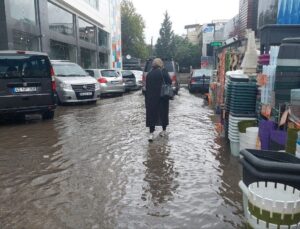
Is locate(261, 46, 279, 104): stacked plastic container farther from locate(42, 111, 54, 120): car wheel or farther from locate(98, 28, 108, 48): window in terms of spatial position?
locate(98, 28, 108, 48): window

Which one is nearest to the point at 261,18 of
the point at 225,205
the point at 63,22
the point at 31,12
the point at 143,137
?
the point at 143,137

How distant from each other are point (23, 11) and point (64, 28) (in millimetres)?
7263

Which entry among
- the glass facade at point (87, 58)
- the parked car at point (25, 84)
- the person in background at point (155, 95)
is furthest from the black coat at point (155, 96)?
the glass facade at point (87, 58)

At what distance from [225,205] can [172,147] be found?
2677 mm

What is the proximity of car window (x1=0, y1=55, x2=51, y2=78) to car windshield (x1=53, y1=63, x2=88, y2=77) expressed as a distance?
4.44 metres

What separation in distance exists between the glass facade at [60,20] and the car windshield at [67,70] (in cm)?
769

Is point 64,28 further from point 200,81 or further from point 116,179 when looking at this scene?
point 116,179

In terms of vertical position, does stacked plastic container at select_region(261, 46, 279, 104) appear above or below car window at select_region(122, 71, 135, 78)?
above

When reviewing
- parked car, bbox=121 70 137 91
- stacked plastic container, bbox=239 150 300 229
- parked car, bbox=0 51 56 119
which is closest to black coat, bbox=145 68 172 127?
parked car, bbox=0 51 56 119

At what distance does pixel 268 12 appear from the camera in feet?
35.7

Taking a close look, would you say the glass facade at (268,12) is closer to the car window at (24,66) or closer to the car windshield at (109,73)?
the car window at (24,66)

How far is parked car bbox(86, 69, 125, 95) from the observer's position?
669 inches

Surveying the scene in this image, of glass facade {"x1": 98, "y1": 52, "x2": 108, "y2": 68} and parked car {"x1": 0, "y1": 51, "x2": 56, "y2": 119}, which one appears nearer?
parked car {"x1": 0, "y1": 51, "x2": 56, "y2": 119}

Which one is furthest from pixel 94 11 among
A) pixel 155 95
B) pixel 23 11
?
pixel 155 95
